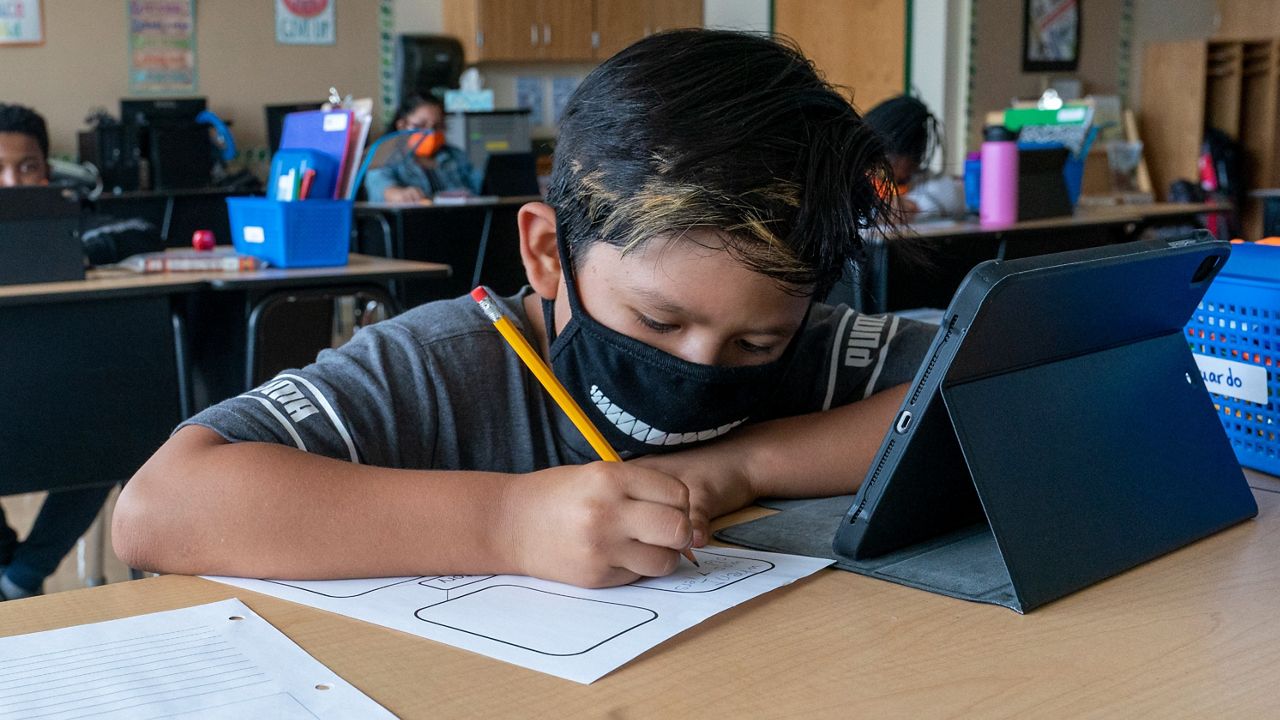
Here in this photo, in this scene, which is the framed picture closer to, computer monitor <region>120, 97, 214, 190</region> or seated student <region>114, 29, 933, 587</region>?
computer monitor <region>120, 97, 214, 190</region>

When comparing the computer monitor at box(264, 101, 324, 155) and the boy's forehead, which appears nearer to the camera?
the boy's forehead

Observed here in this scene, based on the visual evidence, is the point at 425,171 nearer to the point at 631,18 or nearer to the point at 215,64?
the point at 215,64

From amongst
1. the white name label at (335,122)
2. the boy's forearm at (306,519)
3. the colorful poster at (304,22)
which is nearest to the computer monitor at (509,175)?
the colorful poster at (304,22)

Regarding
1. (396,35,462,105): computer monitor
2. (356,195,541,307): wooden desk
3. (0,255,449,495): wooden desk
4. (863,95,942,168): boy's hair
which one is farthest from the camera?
(396,35,462,105): computer monitor

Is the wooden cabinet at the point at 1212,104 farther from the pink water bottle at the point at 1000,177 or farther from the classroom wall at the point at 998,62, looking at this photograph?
the pink water bottle at the point at 1000,177

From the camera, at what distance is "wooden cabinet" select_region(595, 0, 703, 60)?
25.7 ft

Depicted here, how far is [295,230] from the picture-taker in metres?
2.91

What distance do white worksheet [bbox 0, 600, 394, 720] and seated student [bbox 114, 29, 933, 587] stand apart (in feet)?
0.36

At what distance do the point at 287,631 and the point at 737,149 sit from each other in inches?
17.7

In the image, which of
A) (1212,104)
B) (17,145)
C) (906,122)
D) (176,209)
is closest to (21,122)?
(17,145)

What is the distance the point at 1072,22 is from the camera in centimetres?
777

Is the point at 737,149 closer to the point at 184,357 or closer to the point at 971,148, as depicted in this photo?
the point at 184,357

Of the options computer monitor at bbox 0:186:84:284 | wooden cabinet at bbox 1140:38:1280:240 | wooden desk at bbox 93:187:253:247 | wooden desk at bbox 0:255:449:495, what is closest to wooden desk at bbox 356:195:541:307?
wooden desk at bbox 93:187:253:247

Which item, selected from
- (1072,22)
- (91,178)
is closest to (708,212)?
(91,178)
